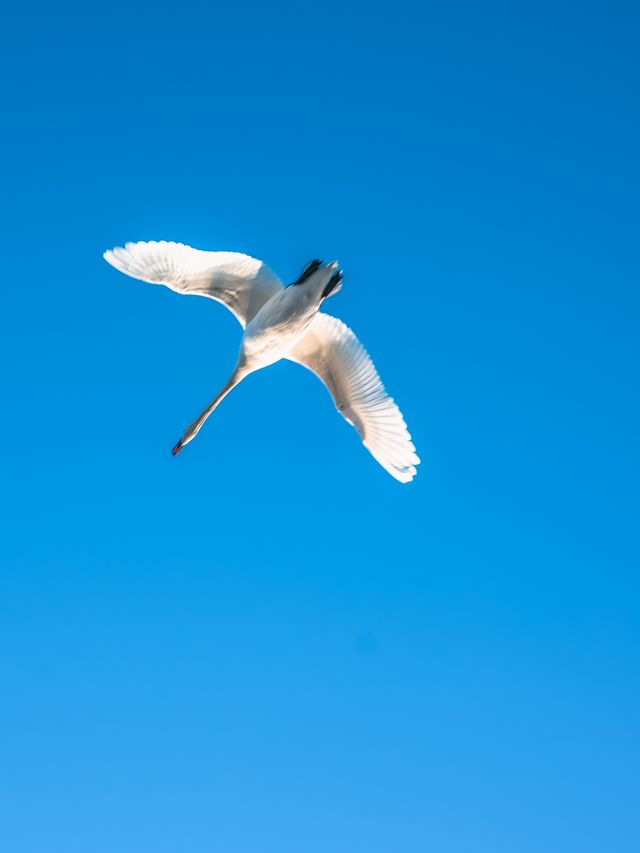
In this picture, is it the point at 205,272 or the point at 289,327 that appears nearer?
the point at 289,327

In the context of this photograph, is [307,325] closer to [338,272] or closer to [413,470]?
[338,272]

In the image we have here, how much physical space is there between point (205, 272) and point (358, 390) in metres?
3.77

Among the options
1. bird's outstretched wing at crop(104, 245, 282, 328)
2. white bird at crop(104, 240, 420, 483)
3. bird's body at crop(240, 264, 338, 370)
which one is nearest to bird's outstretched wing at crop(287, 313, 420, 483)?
white bird at crop(104, 240, 420, 483)

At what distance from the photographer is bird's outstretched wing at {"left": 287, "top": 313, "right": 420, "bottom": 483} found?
887 inches

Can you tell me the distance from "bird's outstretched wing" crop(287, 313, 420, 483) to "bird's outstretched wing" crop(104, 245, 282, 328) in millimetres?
1255

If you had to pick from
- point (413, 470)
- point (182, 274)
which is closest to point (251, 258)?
point (182, 274)

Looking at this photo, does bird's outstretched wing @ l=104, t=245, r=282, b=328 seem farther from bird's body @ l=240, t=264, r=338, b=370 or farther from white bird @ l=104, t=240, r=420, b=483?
bird's body @ l=240, t=264, r=338, b=370

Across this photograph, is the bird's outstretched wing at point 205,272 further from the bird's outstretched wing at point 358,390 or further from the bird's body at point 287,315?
the bird's outstretched wing at point 358,390

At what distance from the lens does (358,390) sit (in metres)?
22.8

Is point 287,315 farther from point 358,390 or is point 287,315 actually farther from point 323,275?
point 358,390

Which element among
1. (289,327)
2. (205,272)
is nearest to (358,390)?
(289,327)

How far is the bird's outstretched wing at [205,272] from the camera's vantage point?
70.1ft

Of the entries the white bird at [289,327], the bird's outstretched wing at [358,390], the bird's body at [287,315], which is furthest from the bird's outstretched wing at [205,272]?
the bird's outstretched wing at [358,390]

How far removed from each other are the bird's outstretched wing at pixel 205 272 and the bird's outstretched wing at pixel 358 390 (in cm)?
126
